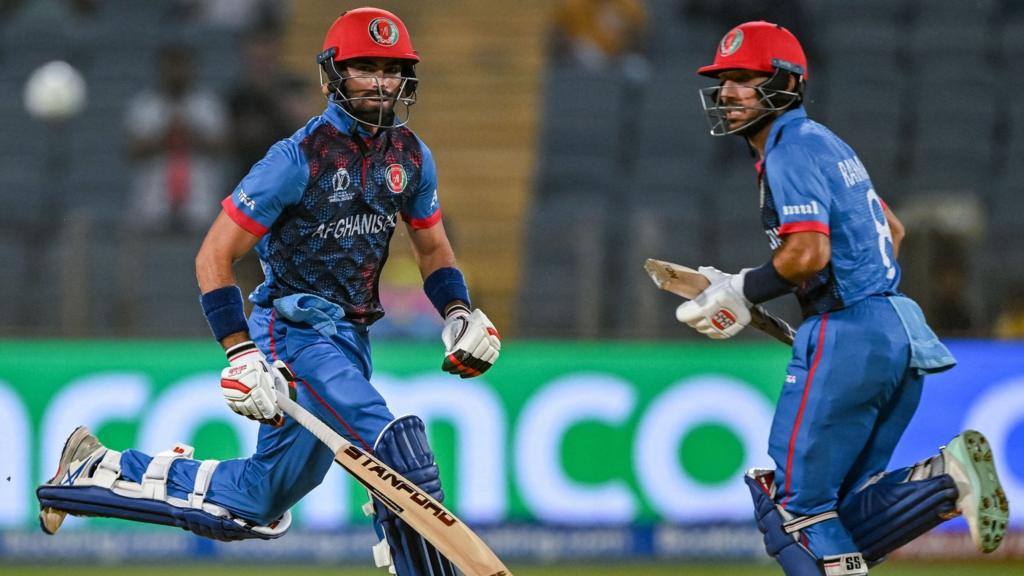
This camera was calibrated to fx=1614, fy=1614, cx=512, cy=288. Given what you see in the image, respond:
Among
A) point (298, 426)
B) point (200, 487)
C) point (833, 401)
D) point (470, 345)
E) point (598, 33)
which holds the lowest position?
point (200, 487)

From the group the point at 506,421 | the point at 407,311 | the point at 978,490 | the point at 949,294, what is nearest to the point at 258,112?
the point at 407,311

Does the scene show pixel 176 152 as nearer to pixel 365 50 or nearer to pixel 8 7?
pixel 8 7

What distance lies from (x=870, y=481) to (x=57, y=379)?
562 cm

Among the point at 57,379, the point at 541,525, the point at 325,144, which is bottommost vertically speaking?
the point at 541,525

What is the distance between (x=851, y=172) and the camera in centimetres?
600

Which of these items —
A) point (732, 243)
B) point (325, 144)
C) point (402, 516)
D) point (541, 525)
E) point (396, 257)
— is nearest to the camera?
point (402, 516)

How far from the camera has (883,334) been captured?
5.92 m

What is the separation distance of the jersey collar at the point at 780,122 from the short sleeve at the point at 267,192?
1.73 metres

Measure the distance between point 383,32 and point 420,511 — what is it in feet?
6.05

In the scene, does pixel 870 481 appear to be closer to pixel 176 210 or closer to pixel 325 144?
pixel 325 144

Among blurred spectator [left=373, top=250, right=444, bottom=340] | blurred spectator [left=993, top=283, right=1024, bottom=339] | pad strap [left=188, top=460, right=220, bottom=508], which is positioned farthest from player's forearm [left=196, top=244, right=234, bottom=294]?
blurred spectator [left=993, top=283, right=1024, bottom=339]

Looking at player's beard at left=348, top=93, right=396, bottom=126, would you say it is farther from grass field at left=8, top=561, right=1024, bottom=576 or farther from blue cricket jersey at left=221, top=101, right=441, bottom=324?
grass field at left=8, top=561, right=1024, bottom=576

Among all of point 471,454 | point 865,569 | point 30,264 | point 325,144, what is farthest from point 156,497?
point 30,264

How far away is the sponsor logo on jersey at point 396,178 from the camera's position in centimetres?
627
